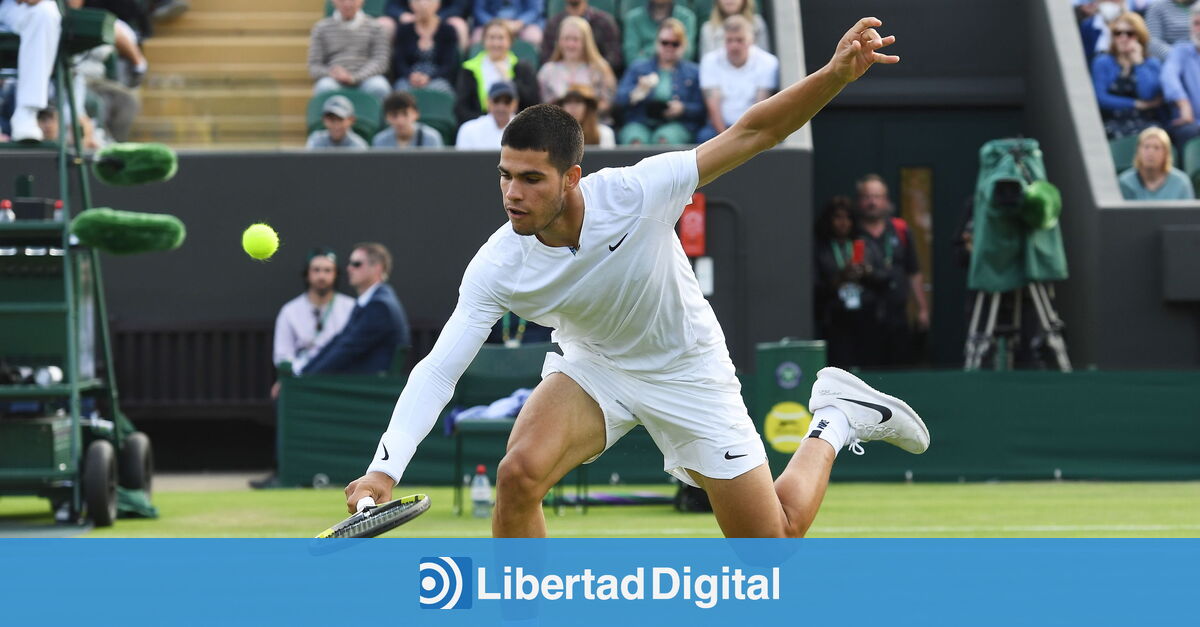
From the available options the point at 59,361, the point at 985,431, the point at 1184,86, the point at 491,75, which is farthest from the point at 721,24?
the point at 59,361

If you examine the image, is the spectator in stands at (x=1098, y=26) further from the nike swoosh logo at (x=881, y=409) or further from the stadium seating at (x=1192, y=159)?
the nike swoosh logo at (x=881, y=409)

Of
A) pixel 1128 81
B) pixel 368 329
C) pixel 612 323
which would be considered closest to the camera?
pixel 612 323

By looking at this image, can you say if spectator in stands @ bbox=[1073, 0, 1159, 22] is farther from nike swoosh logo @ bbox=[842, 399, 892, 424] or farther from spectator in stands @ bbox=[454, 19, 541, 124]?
nike swoosh logo @ bbox=[842, 399, 892, 424]

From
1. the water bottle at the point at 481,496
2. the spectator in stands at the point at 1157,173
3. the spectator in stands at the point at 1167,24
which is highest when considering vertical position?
the spectator in stands at the point at 1167,24

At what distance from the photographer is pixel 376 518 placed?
461 cm

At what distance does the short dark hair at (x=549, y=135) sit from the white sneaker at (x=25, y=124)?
21.7ft

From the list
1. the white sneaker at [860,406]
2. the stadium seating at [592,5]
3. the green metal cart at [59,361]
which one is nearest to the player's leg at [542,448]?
the white sneaker at [860,406]

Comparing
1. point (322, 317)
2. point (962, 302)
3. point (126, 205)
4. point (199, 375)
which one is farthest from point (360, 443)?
point (962, 302)

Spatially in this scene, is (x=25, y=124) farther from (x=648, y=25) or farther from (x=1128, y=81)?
(x=1128, y=81)

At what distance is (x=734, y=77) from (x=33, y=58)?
6.00 meters

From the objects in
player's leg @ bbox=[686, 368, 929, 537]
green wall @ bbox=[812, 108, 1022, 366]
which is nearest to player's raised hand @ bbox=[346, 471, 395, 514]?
player's leg @ bbox=[686, 368, 929, 537]

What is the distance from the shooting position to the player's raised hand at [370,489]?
4.80 m

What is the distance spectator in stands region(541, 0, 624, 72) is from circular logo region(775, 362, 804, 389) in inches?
184
